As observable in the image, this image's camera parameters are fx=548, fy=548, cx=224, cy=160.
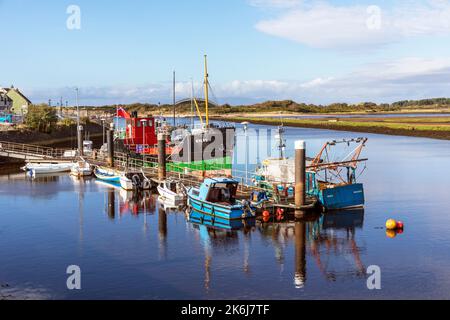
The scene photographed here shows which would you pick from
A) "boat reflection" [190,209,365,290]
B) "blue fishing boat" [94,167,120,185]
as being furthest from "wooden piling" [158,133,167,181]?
"boat reflection" [190,209,365,290]

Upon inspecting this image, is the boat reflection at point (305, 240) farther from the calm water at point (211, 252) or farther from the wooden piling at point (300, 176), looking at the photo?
the wooden piling at point (300, 176)

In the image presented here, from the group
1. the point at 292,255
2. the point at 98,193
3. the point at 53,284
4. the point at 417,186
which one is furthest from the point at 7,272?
the point at 417,186

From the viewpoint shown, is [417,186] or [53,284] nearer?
[53,284]

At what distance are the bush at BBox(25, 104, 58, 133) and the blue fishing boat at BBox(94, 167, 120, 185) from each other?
49.0m

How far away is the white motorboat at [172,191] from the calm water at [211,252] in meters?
1.23

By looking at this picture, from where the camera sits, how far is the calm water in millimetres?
24656

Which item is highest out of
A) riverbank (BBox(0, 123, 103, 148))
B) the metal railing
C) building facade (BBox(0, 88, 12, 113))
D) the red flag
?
building facade (BBox(0, 88, 12, 113))

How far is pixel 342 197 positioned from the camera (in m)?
41.0

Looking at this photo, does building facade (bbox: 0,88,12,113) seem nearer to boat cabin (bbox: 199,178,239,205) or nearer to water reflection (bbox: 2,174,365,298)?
water reflection (bbox: 2,174,365,298)

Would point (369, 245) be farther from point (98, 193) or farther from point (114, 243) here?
point (98, 193)

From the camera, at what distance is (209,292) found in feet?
79.0

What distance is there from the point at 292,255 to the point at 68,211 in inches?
819

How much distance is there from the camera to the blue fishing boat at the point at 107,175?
56.4m

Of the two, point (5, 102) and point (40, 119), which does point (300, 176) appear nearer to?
point (40, 119)
